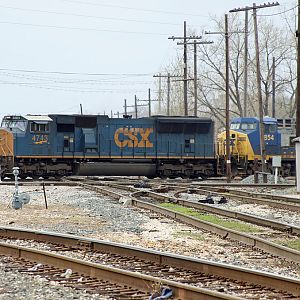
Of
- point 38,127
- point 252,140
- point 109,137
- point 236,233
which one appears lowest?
point 236,233

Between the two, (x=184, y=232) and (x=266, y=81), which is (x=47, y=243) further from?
(x=266, y=81)

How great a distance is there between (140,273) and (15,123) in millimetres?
26612

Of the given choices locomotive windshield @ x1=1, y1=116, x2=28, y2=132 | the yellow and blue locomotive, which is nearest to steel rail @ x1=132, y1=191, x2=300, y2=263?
locomotive windshield @ x1=1, y1=116, x2=28, y2=132

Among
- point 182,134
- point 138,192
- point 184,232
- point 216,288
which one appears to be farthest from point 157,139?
point 216,288

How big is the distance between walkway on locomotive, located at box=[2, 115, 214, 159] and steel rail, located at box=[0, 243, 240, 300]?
23526 millimetres

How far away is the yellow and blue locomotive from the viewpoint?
35.6m

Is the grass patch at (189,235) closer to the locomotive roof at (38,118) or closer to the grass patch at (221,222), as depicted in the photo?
the grass patch at (221,222)

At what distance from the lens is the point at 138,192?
20.7 metres

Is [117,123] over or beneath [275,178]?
over

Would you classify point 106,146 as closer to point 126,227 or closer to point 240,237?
point 126,227

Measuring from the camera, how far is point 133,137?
3419 cm

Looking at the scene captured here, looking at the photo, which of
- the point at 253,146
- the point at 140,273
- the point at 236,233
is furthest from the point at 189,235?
the point at 253,146

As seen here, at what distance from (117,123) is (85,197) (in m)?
14.0

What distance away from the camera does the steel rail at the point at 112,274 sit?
5828 millimetres
